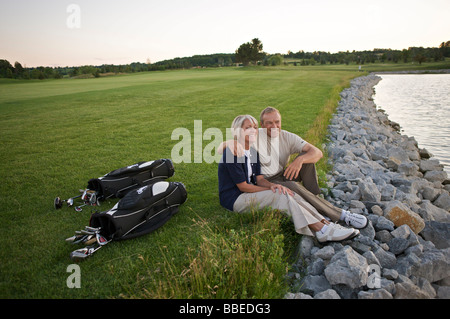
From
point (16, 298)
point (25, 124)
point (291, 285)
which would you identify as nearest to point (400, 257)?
point (291, 285)

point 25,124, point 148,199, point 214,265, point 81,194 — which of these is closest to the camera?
point 214,265

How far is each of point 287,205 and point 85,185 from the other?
4.28 m

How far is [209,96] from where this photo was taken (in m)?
18.0

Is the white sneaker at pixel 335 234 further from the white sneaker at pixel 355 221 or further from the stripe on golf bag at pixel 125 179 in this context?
the stripe on golf bag at pixel 125 179

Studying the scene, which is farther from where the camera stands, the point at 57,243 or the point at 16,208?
the point at 16,208

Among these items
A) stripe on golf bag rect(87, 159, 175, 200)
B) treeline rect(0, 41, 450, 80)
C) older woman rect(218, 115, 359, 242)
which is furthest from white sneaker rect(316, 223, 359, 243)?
treeline rect(0, 41, 450, 80)

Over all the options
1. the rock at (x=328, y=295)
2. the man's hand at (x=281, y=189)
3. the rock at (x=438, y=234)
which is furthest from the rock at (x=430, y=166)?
the rock at (x=328, y=295)

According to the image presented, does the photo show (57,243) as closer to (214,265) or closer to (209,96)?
(214,265)

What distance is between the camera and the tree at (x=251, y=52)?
92.5 m

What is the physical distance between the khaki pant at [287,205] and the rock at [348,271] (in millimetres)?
571

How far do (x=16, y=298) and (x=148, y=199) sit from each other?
1880mm

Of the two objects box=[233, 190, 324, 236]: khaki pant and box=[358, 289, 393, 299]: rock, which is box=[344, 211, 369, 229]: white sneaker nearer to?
box=[233, 190, 324, 236]: khaki pant
